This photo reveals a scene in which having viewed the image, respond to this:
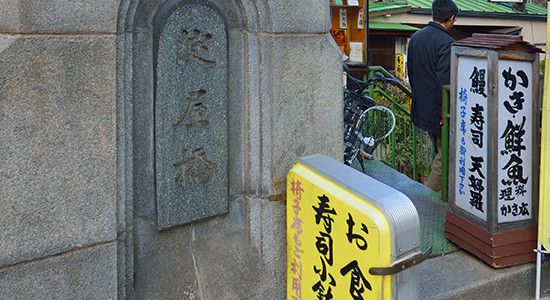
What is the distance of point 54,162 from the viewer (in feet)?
10.5

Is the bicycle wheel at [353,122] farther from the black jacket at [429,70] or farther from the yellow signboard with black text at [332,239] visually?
the yellow signboard with black text at [332,239]

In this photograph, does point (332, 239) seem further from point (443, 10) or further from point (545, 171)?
point (443, 10)

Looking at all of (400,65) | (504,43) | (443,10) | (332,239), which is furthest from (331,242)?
(400,65)

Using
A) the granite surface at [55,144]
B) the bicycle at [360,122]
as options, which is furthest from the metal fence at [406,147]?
the granite surface at [55,144]

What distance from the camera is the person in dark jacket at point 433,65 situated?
6.44 m

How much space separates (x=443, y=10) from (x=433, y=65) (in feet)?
2.09

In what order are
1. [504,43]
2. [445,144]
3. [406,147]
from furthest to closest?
[406,147] → [445,144] → [504,43]

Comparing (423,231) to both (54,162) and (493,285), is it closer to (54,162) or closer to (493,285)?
(493,285)

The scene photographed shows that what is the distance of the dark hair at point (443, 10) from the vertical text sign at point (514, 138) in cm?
178

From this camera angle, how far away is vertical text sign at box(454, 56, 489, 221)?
16.6 ft

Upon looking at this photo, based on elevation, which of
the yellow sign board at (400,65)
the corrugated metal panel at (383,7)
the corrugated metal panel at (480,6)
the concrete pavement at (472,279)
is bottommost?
the concrete pavement at (472,279)

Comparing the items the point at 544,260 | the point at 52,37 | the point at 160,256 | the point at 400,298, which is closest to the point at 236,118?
the point at 160,256

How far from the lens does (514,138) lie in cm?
496

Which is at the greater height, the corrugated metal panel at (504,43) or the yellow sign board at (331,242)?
the corrugated metal panel at (504,43)
